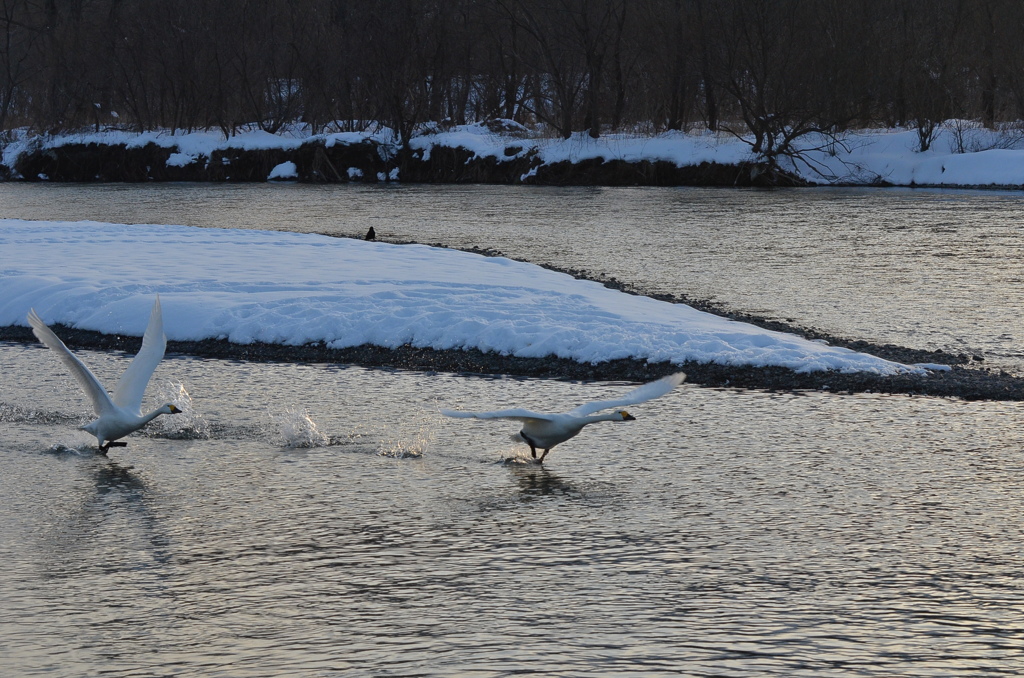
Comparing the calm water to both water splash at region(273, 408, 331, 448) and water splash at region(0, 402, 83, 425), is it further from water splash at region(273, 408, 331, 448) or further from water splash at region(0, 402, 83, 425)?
water splash at region(0, 402, 83, 425)

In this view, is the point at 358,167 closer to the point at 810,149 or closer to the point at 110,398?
the point at 810,149

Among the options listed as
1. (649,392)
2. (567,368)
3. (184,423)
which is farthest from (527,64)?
(649,392)

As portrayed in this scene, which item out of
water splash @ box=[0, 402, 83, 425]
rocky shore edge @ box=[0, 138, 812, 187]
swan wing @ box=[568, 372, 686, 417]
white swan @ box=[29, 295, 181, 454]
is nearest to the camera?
swan wing @ box=[568, 372, 686, 417]

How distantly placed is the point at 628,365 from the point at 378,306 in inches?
143

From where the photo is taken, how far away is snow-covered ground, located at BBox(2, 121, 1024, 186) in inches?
1535

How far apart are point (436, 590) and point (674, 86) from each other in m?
43.3

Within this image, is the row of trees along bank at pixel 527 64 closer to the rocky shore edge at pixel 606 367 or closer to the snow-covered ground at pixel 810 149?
the snow-covered ground at pixel 810 149

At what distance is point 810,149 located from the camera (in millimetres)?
41406

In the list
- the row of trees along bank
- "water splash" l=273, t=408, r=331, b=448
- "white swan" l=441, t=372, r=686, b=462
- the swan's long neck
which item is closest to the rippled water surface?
"water splash" l=273, t=408, r=331, b=448

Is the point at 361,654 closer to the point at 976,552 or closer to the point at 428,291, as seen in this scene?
the point at 976,552

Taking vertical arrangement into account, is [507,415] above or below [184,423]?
above

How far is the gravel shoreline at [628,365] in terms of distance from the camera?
10.2 metres

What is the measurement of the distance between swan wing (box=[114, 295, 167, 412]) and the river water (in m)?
0.39

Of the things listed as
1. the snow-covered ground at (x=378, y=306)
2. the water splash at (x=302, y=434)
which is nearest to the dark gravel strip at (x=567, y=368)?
the snow-covered ground at (x=378, y=306)
